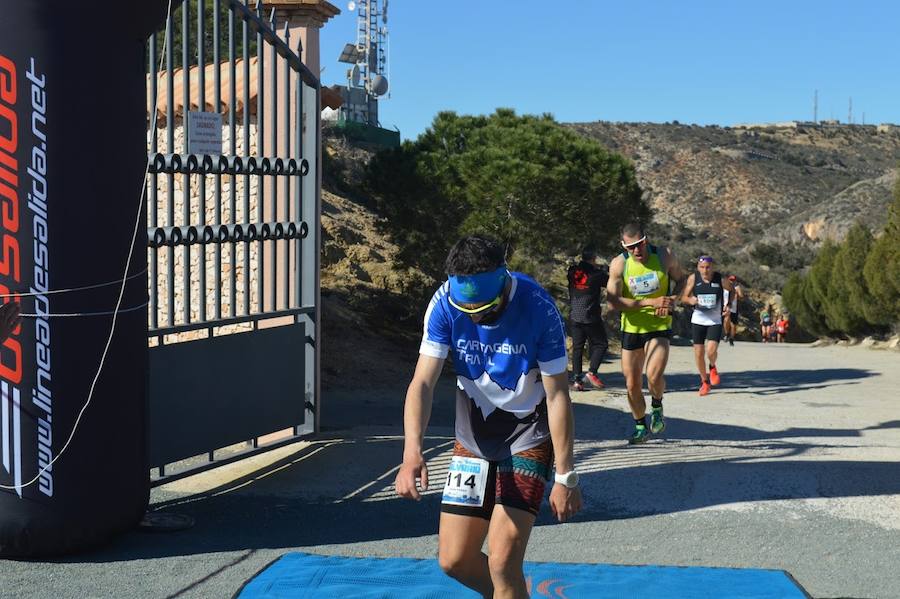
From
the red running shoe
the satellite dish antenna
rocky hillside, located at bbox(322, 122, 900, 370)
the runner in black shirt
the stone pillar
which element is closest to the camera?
the stone pillar

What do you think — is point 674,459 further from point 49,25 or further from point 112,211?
point 49,25

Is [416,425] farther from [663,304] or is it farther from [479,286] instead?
[663,304]

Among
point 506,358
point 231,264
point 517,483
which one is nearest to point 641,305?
point 231,264

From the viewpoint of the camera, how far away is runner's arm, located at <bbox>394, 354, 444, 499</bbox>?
411 centimetres

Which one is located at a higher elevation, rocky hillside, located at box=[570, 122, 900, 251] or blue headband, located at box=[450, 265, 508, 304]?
rocky hillside, located at box=[570, 122, 900, 251]

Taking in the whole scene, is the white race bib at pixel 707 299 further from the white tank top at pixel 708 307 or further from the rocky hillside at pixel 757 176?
the rocky hillside at pixel 757 176

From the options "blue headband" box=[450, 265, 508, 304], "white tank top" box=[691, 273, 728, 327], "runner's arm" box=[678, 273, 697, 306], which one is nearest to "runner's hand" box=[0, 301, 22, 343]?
"blue headband" box=[450, 265, 508, 304]

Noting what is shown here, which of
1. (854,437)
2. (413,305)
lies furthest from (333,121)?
(854,437)

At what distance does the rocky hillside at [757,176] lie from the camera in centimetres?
6263

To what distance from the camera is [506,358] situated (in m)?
4.30

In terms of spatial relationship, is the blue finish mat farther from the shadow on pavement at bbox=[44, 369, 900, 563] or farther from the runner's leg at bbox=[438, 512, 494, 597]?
the runner's leg at bbox=[438, 512, 494, 597]

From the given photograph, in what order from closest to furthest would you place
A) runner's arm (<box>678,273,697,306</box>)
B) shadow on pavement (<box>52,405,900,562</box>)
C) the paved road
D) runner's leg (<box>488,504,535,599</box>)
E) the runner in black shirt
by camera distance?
runner's leg (<box>488,504,535,599</box>), the paved road, shadow on pavement (<box>52,405,900,562</box>), runner's arm (<box>678,273,697,306</box>), the runner in black shirt

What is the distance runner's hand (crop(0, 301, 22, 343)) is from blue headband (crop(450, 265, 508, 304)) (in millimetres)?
2616

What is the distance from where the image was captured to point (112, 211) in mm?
5727
